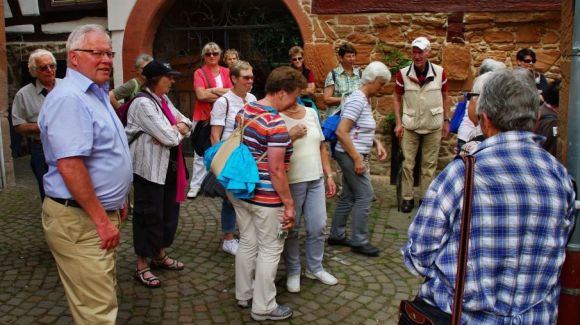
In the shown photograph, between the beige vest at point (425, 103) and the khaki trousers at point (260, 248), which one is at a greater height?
the beige vest at point (425, 103)

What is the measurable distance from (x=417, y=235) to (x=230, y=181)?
5.14 ft

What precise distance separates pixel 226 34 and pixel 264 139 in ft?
18.3

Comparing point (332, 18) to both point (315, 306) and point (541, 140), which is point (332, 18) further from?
point (541, 140)

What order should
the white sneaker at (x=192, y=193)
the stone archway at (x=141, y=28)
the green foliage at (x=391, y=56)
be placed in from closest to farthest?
the white sneaker at (x=192, y=193)
the green foliage at (x=391, y=56)
the stone archway at (x=141, y=28)

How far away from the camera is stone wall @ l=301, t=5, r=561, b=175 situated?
6.96 meters

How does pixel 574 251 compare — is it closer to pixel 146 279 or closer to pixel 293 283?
pixel 293 283

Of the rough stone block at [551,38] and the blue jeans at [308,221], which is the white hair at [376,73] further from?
the rough stone block at [551,38]

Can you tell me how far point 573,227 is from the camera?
205 centimetres

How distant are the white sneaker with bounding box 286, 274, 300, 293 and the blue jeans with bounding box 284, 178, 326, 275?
0.10 ft

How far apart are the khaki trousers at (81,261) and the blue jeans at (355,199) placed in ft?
8.01

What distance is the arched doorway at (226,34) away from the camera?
841cm

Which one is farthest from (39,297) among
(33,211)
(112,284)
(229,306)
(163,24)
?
(163,24)

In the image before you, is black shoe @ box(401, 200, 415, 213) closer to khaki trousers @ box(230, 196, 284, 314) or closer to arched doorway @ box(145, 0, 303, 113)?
khaki trousers @ box(230, 196, 284, 314)

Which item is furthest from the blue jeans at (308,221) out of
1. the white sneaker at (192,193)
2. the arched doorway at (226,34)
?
the arched doorway at (226,34)
